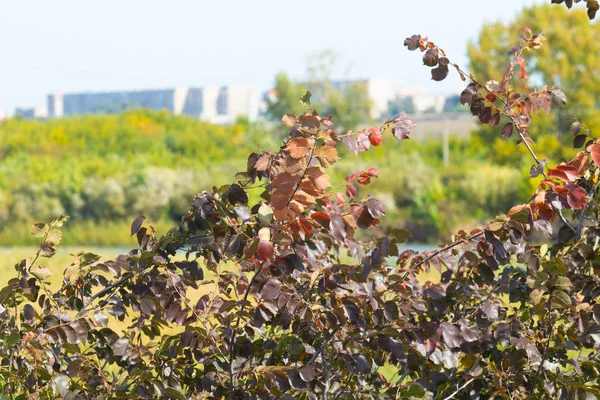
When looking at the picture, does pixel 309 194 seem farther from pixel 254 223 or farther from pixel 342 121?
pixel 342 121

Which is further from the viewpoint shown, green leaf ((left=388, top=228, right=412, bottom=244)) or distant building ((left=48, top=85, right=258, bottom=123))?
distant building ((left=48, top=85, right=258, bottom=123))

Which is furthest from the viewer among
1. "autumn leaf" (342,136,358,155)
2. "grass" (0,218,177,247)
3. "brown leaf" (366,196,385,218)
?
"grass" (0,218,177,247)

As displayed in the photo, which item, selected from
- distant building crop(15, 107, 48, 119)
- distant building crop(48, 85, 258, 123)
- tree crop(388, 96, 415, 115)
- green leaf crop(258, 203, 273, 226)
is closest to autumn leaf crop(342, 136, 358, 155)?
green leaf crop(258, 203, 273, 226)

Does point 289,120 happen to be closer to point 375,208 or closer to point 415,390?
point 375,208

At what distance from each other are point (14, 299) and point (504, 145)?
21.0m

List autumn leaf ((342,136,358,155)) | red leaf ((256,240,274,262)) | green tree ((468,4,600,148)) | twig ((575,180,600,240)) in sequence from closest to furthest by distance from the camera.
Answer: red leaf ((256,240,274,262))
autumn leaf ((342,136,358,155))
twig ((575,180,600,240))
green tree ((468,4,600,148))

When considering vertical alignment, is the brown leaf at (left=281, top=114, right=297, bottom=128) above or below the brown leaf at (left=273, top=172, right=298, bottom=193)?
above

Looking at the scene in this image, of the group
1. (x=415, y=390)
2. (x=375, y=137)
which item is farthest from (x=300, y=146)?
(x=415, y=390)

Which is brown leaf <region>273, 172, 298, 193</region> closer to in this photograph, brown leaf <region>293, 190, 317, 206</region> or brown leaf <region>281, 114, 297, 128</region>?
brown leaf <region>293, 190, 317, 206</region>

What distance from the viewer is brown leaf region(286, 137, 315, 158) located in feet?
6.68

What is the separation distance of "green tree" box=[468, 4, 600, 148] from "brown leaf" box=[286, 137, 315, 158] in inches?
830

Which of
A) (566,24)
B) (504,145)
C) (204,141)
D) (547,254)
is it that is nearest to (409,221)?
(504,145)

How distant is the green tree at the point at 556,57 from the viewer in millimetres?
22766

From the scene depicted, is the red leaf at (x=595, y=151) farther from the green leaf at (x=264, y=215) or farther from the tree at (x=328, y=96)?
the tree at (x=328, y=96)
